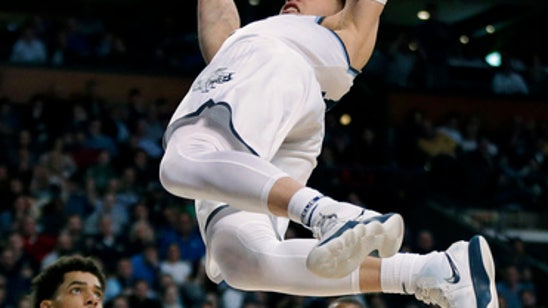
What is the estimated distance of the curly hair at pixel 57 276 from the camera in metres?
5.32

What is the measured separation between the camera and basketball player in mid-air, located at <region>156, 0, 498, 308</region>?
362 centimetres

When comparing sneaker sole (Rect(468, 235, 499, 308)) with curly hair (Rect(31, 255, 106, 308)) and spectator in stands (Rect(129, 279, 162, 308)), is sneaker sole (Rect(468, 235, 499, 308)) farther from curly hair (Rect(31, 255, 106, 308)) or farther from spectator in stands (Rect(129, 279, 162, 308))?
spectator in stands (Rect(129, 279, 162, 308))

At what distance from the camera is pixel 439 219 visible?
13375mm

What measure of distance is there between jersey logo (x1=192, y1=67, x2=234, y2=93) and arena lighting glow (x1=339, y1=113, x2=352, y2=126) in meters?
11.0

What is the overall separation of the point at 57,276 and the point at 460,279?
7.45 ft

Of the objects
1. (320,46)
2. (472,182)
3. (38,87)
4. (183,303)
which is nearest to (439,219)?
(472,182)

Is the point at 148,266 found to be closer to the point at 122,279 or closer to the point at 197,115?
the point at 122,279

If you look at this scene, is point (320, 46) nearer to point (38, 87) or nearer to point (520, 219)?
point (520, 219)

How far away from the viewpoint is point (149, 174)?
12352 mm

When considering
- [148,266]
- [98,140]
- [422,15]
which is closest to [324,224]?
[148,266]

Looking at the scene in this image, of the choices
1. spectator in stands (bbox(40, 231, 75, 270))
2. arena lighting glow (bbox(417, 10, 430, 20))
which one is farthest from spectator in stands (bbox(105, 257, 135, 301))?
arena lighting glow (bbox(417, 10, 430, 20))

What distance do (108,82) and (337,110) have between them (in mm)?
3274

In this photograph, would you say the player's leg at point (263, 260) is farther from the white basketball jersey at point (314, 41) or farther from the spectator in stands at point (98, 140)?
the spectator in stands at point (98, 140)

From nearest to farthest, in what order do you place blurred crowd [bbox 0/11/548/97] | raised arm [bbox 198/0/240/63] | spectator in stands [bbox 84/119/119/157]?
raised arm [bbox 198/0/240/63], spectator in stands [bbox 84/119/119/157], blurred crowd [bbox 0/11/548/97]
